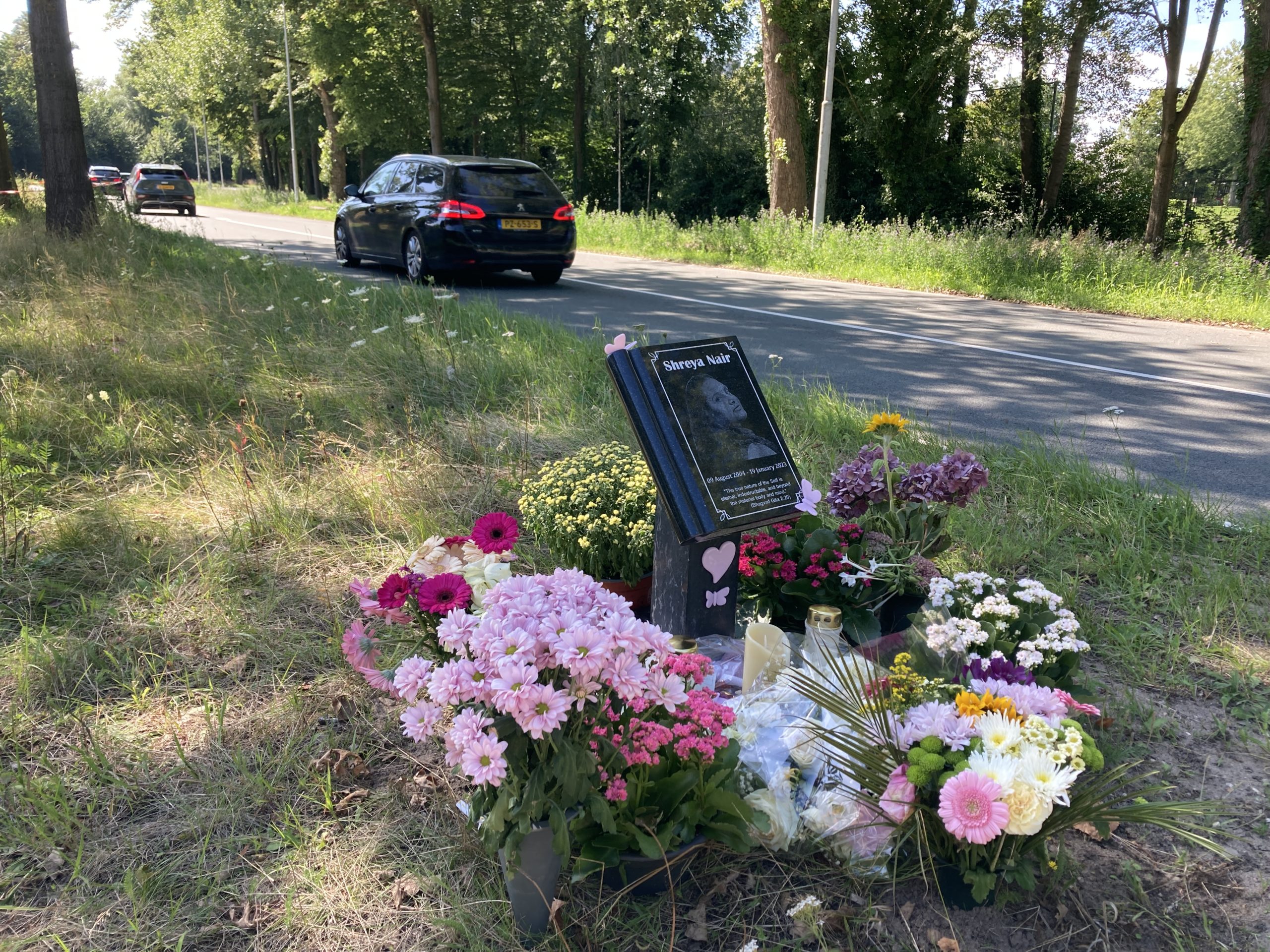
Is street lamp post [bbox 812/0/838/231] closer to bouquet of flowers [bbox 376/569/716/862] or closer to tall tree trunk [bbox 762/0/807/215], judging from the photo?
tall tree trunk [bbox 762/0/807/215]

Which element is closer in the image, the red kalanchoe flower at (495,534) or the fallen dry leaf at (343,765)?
the fallen dry leaf at (343,765)

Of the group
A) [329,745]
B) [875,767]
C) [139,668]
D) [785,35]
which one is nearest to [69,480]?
[139,668]

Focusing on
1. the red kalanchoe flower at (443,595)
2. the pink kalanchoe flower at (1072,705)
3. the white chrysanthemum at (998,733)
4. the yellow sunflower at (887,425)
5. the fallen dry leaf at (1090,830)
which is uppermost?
the yellow sunflower at (887,425)

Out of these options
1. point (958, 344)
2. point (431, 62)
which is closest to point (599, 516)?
point (958, 344)

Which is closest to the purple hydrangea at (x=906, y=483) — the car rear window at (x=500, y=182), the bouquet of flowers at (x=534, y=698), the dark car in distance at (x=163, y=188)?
the bouquet of flowers at (x=534, y=698)

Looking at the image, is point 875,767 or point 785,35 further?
point 785,35

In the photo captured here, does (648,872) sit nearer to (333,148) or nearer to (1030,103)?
(1030,103)

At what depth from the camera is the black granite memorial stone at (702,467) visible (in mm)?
2727

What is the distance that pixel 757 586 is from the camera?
3.12 m

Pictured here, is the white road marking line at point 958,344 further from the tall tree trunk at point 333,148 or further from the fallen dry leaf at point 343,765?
the tall tree trunk at point 333,148

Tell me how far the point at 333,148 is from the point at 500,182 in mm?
32887

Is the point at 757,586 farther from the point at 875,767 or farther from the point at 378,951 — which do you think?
the point at 378,951

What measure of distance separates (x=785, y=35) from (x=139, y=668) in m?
18.6

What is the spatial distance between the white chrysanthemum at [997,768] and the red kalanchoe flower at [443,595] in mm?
1248
